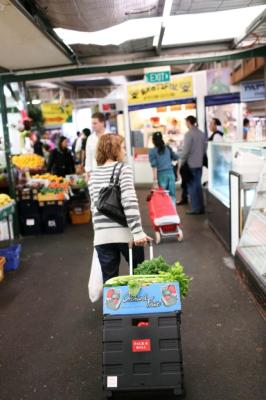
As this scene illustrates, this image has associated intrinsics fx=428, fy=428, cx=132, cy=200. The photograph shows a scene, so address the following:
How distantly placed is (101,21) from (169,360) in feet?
Answer: 11.4

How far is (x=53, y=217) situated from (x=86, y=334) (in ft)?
14.6

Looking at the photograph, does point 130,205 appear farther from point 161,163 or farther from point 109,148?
point 161,163

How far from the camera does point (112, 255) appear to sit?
145 inches

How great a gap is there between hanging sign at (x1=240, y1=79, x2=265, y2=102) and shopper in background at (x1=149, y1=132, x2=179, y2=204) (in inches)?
213

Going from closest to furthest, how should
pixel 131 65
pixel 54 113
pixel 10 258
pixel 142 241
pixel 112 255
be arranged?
pixel 142 241, pixel 112 255, pixel 10 258, pixel 131 65, pixel 54 113

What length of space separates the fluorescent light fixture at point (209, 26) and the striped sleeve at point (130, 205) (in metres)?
2.62

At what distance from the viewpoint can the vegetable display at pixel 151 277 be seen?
2.74 m

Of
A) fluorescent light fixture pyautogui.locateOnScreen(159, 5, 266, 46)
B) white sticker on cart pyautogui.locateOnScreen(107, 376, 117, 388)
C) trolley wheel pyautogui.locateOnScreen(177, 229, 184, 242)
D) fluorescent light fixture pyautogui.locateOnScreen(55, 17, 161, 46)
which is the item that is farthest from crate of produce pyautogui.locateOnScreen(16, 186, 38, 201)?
white sticker on cart pyautogui.locateOnScreen(107, 376, 117, 388)

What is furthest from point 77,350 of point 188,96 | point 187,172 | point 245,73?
point 245,73

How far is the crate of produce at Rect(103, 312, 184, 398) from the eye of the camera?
2.71 metres

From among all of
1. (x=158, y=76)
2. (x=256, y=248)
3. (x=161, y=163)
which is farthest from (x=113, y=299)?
(x=158, y=76)

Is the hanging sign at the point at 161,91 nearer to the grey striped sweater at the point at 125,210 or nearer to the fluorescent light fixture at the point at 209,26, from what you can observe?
the fluorescent light fixture at the point at 209,26

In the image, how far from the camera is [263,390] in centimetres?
286

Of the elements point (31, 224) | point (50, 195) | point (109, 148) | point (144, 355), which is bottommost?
point (31, 224)
